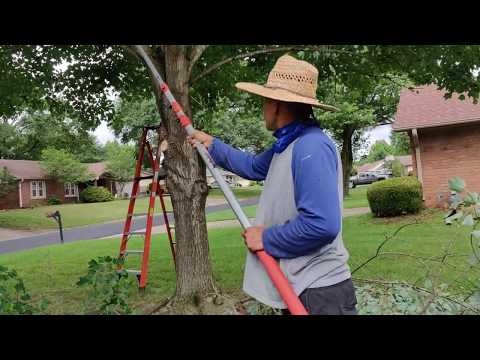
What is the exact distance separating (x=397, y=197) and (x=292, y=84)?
9052 mm

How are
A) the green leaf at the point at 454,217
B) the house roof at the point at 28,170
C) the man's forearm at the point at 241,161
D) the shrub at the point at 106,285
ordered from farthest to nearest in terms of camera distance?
the house roof at the point at 28,170 → the shrub at the point at 106,285 → the green leaf at the point at 454,217 → the man's forearm at the point at 241,161

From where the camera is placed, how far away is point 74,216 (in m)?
17.8

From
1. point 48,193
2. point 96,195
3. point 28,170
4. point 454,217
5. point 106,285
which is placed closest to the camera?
point 454,217

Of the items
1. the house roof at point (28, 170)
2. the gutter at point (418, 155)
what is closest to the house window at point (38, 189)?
the house roof at point (28, 170)

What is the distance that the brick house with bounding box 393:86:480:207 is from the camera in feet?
34.9

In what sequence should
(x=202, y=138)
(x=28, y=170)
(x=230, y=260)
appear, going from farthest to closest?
(x=28, y=170) → (x=230, y=260) → (x=202, y=138)

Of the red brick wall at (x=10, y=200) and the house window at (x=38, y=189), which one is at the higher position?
the house window at (x=38, y=189)

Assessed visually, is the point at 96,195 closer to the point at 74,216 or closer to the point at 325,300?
the point at 74,216

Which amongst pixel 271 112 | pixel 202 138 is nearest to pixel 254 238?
pixel 271 112

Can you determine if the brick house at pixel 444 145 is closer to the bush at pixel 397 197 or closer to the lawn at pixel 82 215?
the bush at pixel 397 197

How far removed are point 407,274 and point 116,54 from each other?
14.5ft

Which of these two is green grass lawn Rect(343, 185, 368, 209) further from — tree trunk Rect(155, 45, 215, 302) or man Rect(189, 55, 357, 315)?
man Rect(189, 55, 357, 315)

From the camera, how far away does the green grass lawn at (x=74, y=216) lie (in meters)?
15.9

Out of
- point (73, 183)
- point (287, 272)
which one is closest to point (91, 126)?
point (287, 272)
